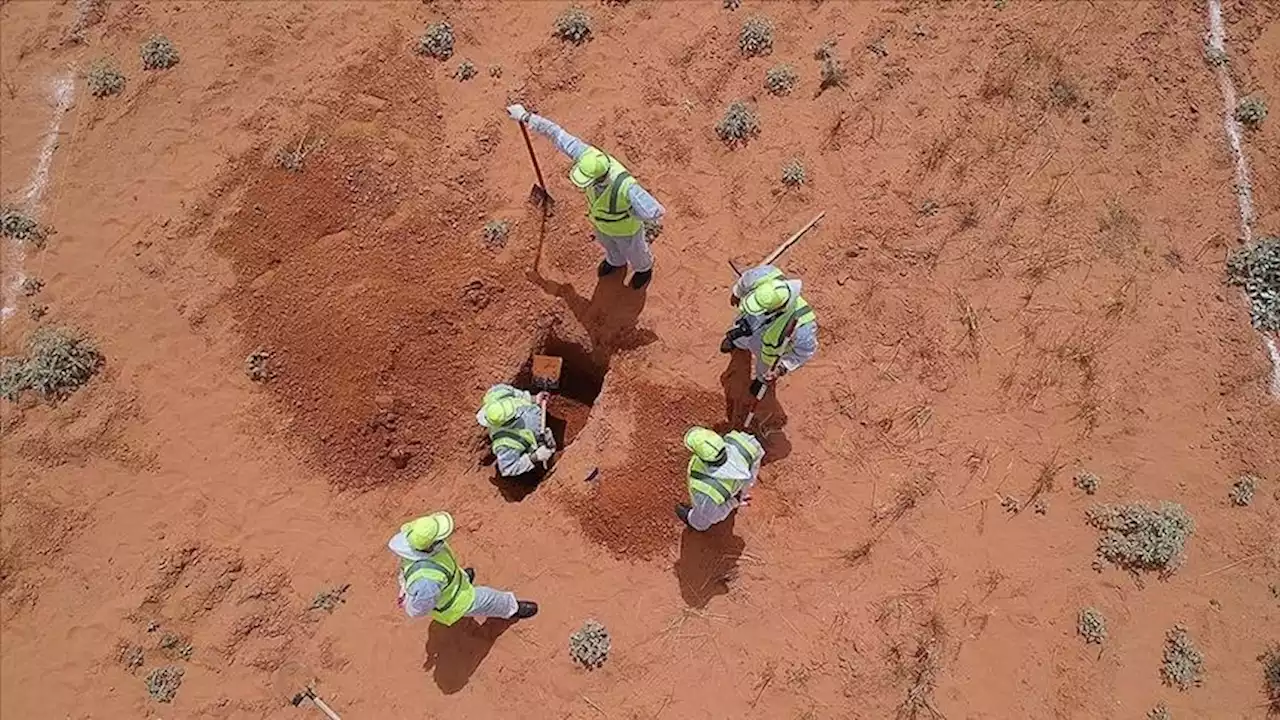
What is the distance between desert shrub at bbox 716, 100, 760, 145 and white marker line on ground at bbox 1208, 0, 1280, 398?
18.6 ft

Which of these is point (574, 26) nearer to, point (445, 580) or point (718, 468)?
point (718, 468)

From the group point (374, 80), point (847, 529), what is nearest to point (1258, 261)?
point (847, 529)

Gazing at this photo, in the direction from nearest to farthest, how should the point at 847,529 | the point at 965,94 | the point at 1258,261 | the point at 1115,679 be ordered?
1. the point at 1115,679
2. the point at 847,529
3. the point at 1258,261
4. the point at 965,94

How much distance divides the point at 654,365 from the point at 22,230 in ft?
27.3

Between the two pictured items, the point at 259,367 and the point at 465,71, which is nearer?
the point at 259,367

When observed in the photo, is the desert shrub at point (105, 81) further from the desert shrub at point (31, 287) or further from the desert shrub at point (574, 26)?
the desert shrub at point (574, 26)

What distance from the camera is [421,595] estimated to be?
802 cm

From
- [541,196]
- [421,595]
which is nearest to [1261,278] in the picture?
[541,196]

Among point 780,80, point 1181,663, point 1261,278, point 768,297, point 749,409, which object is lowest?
point 1181,663

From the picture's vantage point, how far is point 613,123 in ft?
37.2

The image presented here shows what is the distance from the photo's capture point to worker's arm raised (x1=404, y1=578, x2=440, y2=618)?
Result: 26.3ft

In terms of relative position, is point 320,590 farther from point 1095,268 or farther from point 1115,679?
point 1095,268

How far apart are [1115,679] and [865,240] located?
528cm

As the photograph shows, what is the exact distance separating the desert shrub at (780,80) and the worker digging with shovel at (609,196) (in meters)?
2.92
